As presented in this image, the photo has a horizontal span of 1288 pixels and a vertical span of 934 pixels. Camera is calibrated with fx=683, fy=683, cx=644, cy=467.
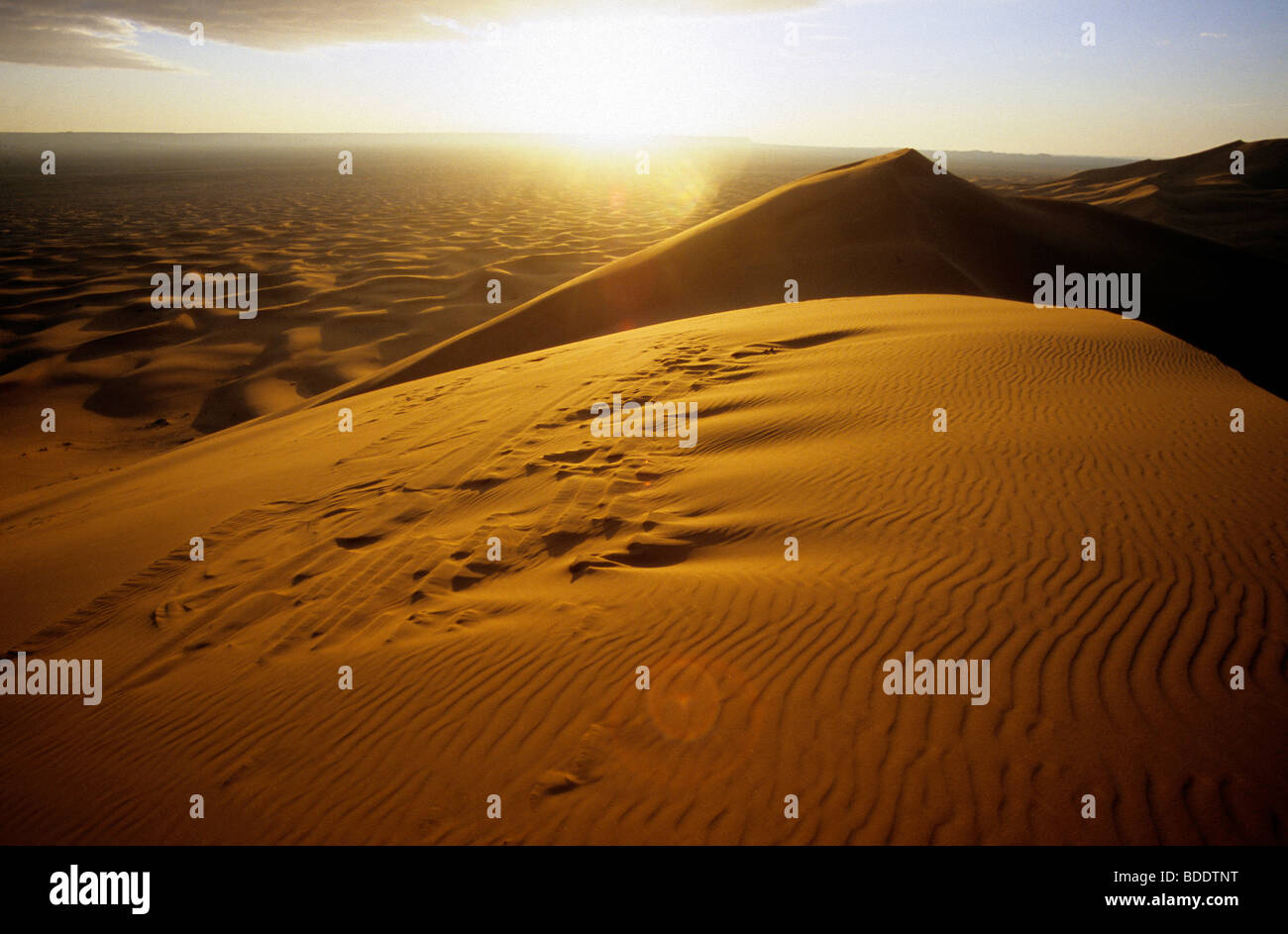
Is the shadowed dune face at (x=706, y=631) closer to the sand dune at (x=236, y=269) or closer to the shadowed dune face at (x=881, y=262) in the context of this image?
the sand dune at (x=236, y=269)

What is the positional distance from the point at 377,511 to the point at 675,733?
409 centimetres

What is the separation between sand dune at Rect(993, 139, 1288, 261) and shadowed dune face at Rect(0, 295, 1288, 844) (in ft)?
110

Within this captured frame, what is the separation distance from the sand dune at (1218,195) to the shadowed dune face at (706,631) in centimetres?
3355

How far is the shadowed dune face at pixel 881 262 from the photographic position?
17.8 meters

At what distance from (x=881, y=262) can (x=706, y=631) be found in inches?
687

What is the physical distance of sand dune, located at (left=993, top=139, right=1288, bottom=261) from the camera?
32906 millimetres

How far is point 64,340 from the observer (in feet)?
61.8

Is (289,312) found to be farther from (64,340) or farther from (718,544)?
(718,544)

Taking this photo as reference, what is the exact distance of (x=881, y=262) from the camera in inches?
748

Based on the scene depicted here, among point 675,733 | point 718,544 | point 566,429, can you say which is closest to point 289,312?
point 566,429

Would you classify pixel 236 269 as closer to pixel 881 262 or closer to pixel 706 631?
pixel 881 262

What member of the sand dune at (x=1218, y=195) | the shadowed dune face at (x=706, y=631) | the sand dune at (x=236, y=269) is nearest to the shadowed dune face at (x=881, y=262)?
the sand dune at (x=236, y=269)

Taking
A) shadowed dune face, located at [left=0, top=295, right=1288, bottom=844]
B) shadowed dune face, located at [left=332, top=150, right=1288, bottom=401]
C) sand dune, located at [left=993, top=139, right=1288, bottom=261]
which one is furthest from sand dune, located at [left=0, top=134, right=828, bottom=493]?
sand dune, located at [left=993, top=139, right=1288, bottom=261]
